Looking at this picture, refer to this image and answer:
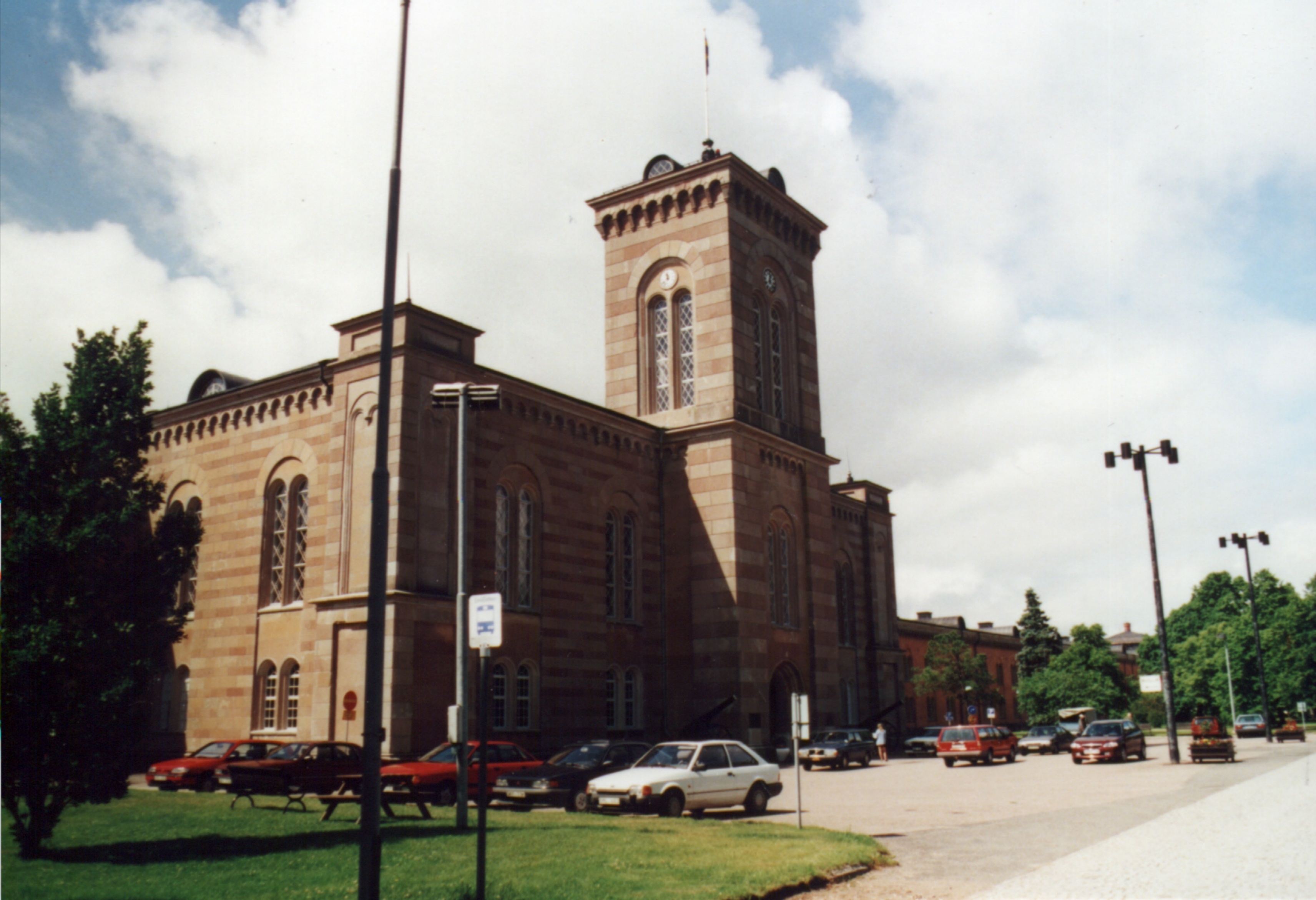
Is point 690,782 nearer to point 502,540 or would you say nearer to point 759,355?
point 502,540

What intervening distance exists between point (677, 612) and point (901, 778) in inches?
374

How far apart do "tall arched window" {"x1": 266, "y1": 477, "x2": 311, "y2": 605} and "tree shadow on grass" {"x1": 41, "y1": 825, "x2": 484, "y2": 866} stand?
1552 centimetres

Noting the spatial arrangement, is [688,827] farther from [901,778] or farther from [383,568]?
[901,778]

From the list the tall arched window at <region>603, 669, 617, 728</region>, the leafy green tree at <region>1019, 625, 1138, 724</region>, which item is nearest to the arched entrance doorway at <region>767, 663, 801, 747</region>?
the tall arched window at <region>603, 669, 617, 728</region>

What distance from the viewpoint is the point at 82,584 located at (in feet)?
50.2

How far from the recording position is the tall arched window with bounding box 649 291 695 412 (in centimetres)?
4016

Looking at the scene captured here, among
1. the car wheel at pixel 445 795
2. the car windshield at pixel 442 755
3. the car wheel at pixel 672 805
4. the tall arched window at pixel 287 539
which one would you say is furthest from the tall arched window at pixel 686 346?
the car wheel at pixel 672 805

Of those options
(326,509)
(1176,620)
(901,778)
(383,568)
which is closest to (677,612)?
(901,778)

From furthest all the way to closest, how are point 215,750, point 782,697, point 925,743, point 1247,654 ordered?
point 1247,654, point 925,743, point 782,697, point 215,750

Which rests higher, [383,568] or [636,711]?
[383,568]

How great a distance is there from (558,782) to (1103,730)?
25474mm

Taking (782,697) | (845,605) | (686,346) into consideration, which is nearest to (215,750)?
(782,697)

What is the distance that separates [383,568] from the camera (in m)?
10.6

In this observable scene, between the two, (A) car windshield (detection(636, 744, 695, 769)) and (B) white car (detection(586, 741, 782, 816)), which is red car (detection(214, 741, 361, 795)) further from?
(A) car windshield (detection(636, 744, 695, 769))
